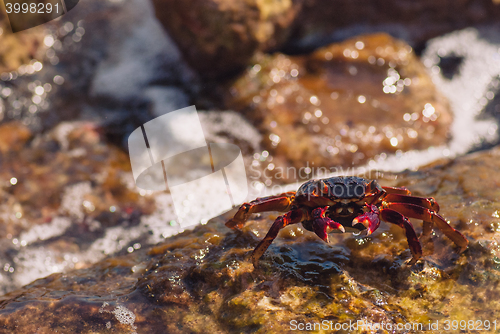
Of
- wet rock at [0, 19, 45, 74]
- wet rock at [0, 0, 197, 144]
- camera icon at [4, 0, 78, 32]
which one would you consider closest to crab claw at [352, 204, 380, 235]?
wet rock at [0, 0, 197, 144]

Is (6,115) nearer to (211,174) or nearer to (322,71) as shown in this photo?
(211,174)

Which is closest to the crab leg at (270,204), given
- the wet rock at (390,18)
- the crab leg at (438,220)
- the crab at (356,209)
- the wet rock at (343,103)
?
the crab at (356,209)

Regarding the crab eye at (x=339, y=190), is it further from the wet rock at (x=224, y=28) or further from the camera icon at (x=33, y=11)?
the camera icon at (x=33, y=11)

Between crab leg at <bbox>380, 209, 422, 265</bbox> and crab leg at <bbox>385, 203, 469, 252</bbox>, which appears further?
crab leg at <bbox>385, 203, 469, 252</bbox>

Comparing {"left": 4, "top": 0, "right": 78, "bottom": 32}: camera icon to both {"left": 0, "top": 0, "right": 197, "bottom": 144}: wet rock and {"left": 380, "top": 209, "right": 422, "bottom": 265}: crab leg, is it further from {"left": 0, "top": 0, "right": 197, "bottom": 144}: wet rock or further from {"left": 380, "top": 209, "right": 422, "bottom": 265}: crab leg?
{"left": 380, "top": 209, "right": 422, "bottom": 265}: crab leg

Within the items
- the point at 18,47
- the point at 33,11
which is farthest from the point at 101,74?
the point at 33,11

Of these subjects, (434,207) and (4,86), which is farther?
(4,86)

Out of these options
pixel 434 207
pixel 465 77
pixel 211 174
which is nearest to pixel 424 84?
pixel 465 77
